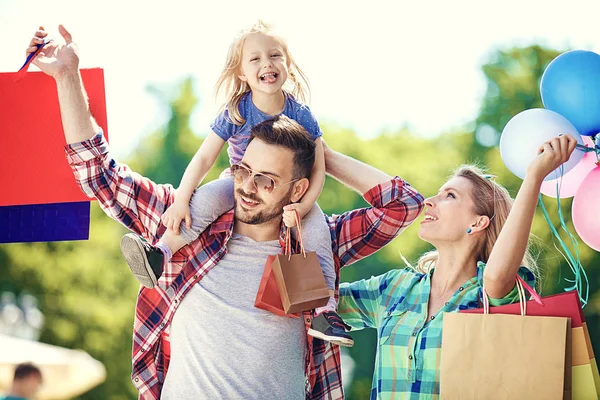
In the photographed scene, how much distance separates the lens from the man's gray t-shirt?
7.46 feet

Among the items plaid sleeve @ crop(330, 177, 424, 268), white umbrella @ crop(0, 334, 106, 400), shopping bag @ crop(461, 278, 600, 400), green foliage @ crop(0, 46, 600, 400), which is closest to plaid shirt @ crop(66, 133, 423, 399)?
plaid sleeve @ crop(330, 177, 424, 268)

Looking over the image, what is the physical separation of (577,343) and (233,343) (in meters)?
0.95

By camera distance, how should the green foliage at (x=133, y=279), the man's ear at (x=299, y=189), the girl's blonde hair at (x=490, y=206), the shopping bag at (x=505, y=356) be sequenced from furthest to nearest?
the green foliage at (x=133, y=279), the girl's blonde hair at (x=490, y=206), the man's ear at (x=299, y=189), the shopping bag at (x=505, y=356)

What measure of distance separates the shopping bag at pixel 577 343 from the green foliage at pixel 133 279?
6.40m

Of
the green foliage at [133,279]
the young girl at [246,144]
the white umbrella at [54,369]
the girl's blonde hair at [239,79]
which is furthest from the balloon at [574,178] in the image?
the green foliage at [133,279]

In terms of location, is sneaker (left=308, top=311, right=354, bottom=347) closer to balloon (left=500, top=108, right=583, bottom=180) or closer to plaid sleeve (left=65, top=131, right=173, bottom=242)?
plaid sleeve (left=65, top=131, right=173, bottom=242)

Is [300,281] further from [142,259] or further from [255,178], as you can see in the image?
[142,259]

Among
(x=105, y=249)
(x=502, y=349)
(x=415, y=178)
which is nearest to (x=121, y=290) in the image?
(x=105, y=249)

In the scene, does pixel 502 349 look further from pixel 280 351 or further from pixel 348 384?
pixel 348 384

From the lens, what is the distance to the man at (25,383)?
311 centimetres

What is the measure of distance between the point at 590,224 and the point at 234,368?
47.0 inches

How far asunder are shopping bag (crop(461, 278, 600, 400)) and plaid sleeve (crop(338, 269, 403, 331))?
1.90 feet

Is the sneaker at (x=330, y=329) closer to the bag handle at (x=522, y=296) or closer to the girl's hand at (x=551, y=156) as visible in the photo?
the bag handle at (x=522, y=296)

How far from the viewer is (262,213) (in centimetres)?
242
